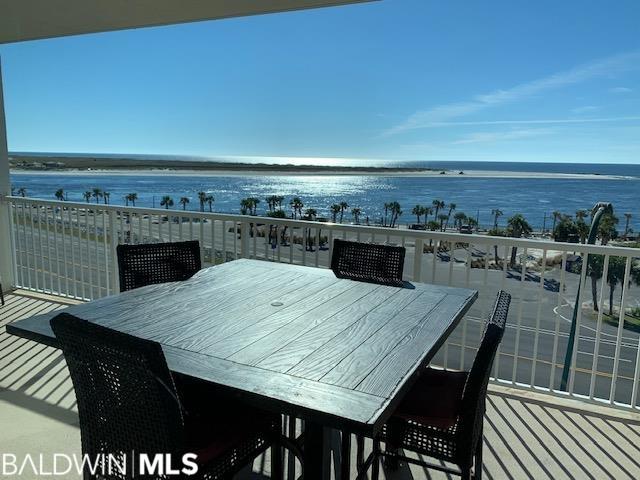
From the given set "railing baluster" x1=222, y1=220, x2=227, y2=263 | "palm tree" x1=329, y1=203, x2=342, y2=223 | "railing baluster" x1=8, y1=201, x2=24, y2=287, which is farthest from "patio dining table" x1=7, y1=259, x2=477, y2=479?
"palm tree" x1=329, y1=203, x2=342, y2=223

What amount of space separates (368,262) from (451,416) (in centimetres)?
Answer: 123

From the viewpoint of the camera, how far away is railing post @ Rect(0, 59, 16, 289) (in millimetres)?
4984

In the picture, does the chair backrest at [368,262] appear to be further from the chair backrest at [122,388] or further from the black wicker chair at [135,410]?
the chair backrest at [122,388]

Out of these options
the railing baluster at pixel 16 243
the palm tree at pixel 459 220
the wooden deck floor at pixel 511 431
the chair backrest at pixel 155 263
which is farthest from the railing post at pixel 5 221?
the palm tree at pixel 459 220

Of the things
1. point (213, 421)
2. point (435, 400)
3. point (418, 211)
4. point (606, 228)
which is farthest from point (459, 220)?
point (213, 421)

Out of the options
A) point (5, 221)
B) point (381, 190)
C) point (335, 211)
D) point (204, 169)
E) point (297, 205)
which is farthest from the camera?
point (381, 190)

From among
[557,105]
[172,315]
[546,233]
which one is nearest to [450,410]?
[172,315]

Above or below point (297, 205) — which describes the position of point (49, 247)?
above

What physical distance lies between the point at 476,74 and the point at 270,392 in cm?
3812

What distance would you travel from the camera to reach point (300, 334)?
1700 mm

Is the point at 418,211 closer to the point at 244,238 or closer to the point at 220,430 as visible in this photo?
the point at 244,238

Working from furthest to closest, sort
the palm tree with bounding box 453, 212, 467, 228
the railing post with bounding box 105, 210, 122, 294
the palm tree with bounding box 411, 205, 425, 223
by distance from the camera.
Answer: the palm tree with bounding box 411, 205, 425, 223, the palm tree with bounding box 453, 212, 467, 228, the railing post with bounding box 105, 210, 122, 294

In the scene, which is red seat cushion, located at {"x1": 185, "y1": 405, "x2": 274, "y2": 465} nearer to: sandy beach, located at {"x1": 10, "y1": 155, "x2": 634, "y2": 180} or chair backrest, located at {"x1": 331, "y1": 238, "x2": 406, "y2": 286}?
chair backrest, located at {"x1": 331, "y1": 238, "x2": 406, "y2": 286}

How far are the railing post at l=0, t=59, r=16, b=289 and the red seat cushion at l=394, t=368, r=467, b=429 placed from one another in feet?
16.5
